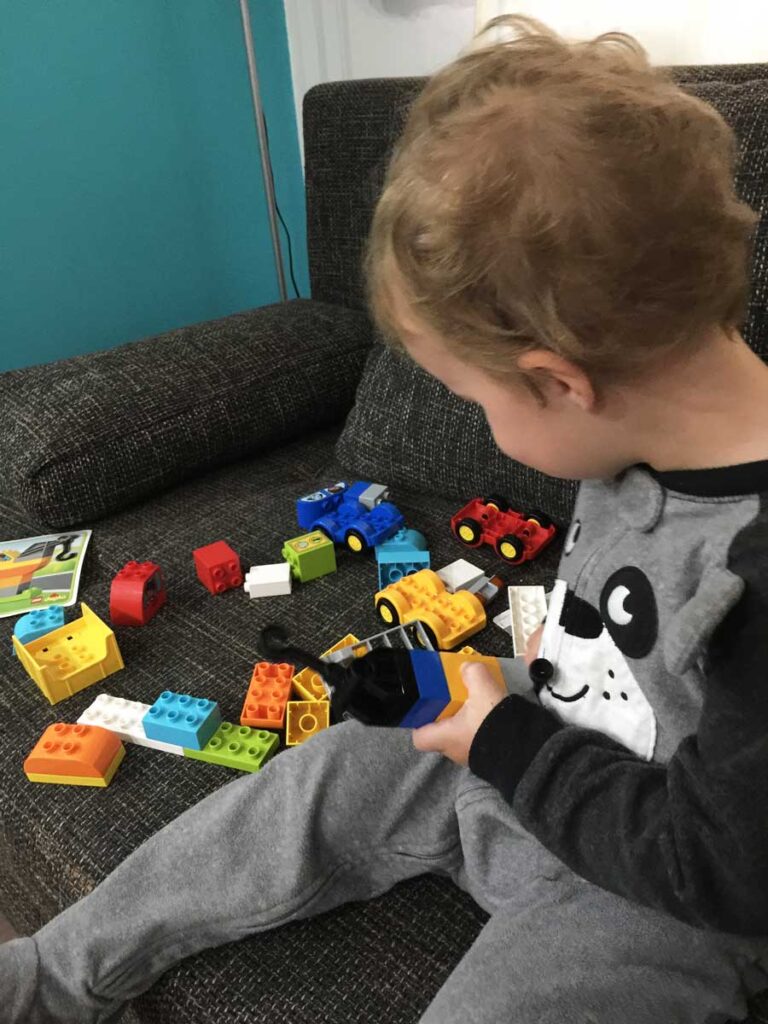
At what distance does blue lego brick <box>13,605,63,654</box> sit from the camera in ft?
3.04

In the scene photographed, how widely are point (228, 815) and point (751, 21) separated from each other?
1117 millimetres

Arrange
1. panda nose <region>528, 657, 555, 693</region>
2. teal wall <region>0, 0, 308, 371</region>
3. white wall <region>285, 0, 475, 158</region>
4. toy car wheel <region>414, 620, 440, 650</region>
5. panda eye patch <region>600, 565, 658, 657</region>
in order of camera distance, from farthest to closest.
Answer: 1. teal wall <region>0, 0, 308, 371</region>
2. white wall <region>285, 0, 475, 158</region>
3. toy car wheel <region>414, 620, 440, 650</region>
4. panda nose <region>528, 657, 555, 693</region>
5. panda eye patch <region>600, 565, 658, 657</region>

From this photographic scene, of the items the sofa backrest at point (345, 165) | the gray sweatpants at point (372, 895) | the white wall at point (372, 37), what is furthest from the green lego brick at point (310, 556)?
the white wall at point (372, 37)

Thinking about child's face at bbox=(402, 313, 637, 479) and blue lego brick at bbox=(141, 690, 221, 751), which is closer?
child's face at bbox=(402, 313, 637, 479)

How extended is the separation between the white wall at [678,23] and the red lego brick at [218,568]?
898 mm

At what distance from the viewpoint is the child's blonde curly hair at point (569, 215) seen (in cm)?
44

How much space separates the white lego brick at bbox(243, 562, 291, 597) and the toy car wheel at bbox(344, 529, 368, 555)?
92 mm

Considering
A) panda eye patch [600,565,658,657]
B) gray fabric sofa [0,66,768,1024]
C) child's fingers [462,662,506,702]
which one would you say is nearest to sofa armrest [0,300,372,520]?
gray fabric sofa [0,66,768,1024]

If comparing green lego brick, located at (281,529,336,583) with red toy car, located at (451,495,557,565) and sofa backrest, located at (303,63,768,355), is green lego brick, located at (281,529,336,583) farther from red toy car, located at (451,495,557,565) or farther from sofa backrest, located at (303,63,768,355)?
sofa backrest, located at (303,63,768,355)

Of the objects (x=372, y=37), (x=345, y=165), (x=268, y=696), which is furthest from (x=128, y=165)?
(x=268, y=696)

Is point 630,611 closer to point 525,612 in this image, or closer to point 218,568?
point 525,612

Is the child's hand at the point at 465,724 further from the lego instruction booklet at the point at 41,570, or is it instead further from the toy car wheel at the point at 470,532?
the lego instruction booklet at the point at 41,570

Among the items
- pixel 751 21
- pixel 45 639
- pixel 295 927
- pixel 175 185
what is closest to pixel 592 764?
pixel 295 927

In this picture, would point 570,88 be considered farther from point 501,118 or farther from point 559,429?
point 559,429
